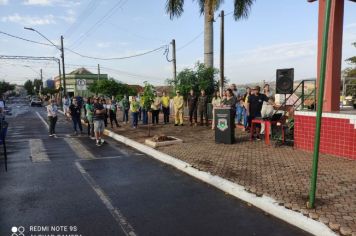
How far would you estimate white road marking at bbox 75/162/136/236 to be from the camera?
189 inches

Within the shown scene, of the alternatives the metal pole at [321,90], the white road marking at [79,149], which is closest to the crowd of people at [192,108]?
the white road marking at [79,149]

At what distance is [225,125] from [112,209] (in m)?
6.10

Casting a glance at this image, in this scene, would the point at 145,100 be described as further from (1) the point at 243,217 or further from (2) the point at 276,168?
(1) the point at 243,217

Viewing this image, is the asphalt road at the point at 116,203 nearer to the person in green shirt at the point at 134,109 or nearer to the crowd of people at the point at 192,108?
the crowd of people at the point at 192,108

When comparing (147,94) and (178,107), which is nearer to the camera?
(147,94)

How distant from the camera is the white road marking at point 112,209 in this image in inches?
189

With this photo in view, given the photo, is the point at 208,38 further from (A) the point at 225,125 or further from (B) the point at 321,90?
(B) the point at 321,90

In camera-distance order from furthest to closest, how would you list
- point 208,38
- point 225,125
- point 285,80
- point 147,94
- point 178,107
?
point 208,38 → point 178,107 → point 147,94 → point 285,80 → point 225,125

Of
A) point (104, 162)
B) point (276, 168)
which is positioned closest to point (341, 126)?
point (276, 168)

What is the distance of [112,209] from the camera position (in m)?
5.62

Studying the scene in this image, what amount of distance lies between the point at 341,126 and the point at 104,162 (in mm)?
6042

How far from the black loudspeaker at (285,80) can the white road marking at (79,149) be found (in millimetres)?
6399

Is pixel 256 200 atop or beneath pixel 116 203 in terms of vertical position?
atop

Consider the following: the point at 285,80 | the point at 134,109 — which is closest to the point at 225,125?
the point at 285,80
